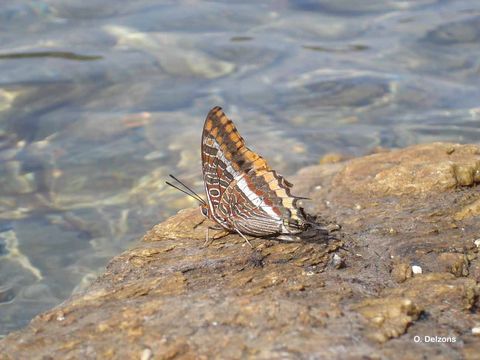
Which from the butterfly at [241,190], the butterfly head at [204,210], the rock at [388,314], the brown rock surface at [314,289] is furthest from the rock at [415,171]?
the rock at [388,314]

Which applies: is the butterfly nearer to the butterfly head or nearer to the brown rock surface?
the butterfly head

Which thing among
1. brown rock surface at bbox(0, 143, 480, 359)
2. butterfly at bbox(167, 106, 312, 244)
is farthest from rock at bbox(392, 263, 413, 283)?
butterfly at bbox(167, 106, 312, 244)

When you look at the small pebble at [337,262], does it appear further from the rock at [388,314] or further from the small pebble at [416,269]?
the rock at [388,314]

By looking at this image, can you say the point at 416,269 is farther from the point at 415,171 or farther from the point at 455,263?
the point at 415,171

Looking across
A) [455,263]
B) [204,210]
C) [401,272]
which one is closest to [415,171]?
[455,263]

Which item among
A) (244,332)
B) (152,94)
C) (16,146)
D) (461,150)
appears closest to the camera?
(244,332)

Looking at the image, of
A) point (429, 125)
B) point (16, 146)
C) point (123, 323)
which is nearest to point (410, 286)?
point (123, 323)

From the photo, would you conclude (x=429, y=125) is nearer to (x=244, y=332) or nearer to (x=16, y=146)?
(x=16, y=146)
